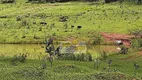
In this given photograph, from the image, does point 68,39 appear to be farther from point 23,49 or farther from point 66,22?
point 66,22

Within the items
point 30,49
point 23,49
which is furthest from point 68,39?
point 23,49

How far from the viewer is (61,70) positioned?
2853 centimetres

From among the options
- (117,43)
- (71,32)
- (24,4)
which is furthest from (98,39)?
(24,4)

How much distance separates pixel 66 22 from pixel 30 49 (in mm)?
16480

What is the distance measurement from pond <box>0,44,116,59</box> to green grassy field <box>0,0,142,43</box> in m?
1.87

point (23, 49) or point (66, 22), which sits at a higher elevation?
point (66, 22)

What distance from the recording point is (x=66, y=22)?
65438mm

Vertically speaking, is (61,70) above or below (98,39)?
above

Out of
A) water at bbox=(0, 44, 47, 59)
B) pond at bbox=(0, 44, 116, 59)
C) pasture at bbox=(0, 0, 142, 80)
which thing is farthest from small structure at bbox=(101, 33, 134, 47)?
water at bbox=(0, 44, 47, 59)

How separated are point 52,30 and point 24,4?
34.4 m

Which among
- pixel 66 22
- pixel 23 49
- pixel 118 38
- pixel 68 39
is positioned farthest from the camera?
pixel 66 22

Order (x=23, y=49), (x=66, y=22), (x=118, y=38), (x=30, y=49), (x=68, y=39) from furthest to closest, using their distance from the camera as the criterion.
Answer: (x=66, y=22) < (x=68, y=39) < (x=118, y=38) < (x=23, y=49) < (x=30, y=49)

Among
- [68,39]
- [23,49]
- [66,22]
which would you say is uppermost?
[66,22]

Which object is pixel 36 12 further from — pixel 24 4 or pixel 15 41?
pixel 15 41
